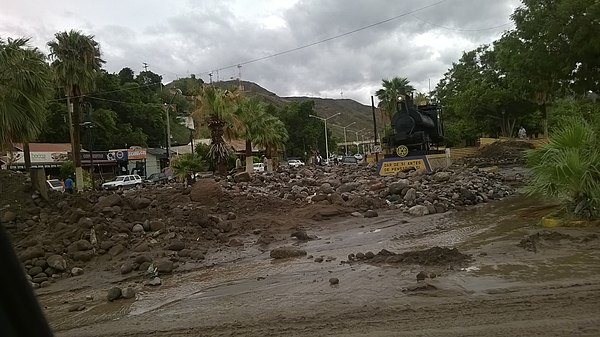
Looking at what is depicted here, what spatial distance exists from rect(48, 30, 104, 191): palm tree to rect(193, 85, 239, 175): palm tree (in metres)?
6.54

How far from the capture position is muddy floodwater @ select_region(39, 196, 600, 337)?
5559 millimetres

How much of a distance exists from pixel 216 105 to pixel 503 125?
3776 centimetres

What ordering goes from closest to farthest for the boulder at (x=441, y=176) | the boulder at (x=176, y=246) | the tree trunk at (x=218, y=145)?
1. the boulder at (x=176, y=246)
2. the boulder at (x=441, y=176)
3. the tree trunk at (x=218, y=145)

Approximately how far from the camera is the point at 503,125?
56438 millimetres

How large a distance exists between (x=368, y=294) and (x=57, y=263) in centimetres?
724

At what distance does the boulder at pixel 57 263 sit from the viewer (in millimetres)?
11109

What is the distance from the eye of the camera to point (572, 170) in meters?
10.5

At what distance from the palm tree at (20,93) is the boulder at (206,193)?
18.9ft

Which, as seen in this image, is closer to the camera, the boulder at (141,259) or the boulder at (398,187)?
the boulder at (141,259)

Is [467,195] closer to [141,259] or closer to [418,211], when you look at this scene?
[418,211]

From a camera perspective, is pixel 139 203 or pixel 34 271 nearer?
pixel 34 271

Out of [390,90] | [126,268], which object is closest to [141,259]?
[126,268]

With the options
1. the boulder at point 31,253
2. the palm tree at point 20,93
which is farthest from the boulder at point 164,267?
the palm tree at point 20,93

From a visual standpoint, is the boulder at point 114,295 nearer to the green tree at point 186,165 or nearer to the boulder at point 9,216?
the boulder at point 9,216
